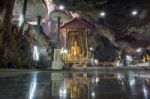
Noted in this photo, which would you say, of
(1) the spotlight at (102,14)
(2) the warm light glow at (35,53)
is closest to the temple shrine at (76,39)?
(1) the spotlight at (102,14)

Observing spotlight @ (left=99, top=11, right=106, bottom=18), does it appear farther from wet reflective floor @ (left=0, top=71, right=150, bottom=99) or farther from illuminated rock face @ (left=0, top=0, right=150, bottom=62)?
wet reflective floor @ (left=0, top=71, right=150, bottom=99)

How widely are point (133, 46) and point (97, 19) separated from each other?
7613 millimetres

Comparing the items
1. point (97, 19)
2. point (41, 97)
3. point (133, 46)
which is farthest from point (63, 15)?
point (41, 97)

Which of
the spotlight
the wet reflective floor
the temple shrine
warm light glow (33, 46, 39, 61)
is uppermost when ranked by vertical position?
the spotlight

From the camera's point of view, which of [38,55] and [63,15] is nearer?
[38,55]

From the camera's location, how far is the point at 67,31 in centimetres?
3519

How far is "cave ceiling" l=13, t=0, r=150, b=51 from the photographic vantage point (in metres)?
31.0

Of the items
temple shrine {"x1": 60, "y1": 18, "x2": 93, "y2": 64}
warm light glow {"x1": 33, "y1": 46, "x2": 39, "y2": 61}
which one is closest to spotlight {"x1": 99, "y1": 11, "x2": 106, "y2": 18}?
temple shrine {"x1": 60, "y1": 18, "x2": 93, "y2": 64}

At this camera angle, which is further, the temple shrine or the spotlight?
the spotlight

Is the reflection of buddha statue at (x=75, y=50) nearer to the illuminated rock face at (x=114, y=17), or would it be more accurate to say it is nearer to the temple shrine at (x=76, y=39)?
the temple shrine at (x=76, y=39)

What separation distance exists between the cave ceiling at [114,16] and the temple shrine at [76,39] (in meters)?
1.92

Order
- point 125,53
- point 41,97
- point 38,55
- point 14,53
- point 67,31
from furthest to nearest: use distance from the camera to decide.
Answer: point 125,53 → point 67,31 → point 38,55 → point 14,53 → point 41,97

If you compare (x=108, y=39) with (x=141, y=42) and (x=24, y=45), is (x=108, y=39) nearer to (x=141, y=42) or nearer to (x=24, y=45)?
(x=141, y=42)

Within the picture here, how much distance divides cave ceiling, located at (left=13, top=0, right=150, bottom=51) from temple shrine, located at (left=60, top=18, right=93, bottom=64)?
1922 millimetres
